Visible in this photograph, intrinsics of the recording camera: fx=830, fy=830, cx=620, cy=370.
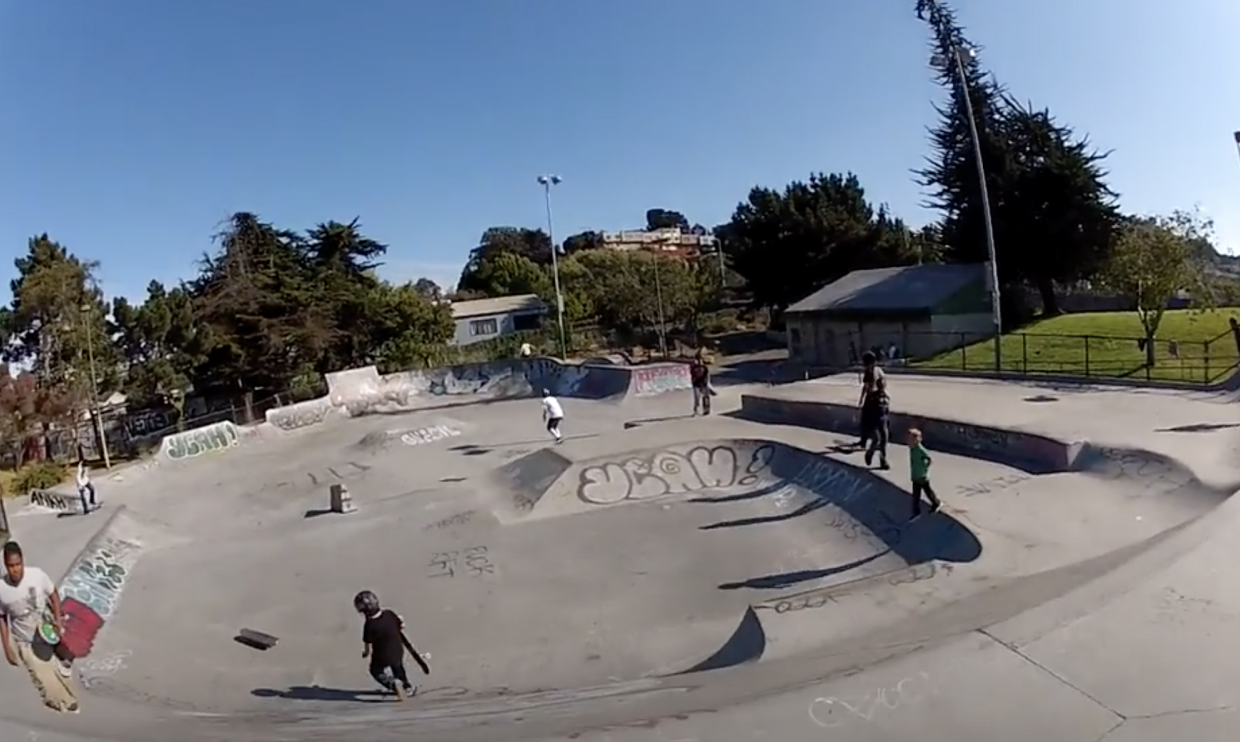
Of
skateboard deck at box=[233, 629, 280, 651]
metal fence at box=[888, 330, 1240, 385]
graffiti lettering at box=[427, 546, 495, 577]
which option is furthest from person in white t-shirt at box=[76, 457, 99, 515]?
metal fence at box=[888, 330, 1240, 385]

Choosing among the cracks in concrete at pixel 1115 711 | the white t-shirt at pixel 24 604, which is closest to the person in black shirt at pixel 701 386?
the cracks in concrete at pixel 1115 711

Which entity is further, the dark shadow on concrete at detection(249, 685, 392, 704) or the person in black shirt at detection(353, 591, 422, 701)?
the dark shadow on concrete at detection(249, 685, 392, 704)

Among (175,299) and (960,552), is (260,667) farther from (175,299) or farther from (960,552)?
(175,299)

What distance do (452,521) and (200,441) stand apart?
16926 mm

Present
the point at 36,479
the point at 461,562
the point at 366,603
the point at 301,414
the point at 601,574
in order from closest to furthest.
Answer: the point at 366,603 → the point at 601,574 → the point at 461,562 → the point at 36,479 → the point at 301,414

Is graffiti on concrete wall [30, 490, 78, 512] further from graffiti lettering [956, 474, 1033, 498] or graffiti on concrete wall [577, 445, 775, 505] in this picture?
graffiti lettering [956, 474, 1033, 498]

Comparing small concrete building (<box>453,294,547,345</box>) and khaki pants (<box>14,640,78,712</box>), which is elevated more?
small concrete building (<box>453,294,547,345</box>)

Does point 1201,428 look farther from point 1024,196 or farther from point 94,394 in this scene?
point 94,394

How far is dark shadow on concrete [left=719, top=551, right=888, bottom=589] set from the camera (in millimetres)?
11391

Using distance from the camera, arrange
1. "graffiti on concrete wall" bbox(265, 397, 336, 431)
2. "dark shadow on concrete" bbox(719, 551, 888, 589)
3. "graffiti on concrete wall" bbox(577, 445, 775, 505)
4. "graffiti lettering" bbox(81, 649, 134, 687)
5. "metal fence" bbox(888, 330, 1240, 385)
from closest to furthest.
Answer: "graffiti lettering" bbox(81, 649, 134, 687) → "dark shadow on concrete" bbox(719, 551, 888, 589) → "graffiti on concrete wall" bbox(577, 445, 775, 505) → "metal fence" bbox(888, 330, 1240, 385) → "graffiti on concrete wall" bbox(265, 397, 336, 431)

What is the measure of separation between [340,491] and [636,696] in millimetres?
13443

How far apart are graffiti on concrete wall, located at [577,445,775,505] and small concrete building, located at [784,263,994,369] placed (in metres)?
17.5

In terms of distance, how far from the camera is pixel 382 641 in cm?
816

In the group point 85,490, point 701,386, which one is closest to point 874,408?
point 701,386
